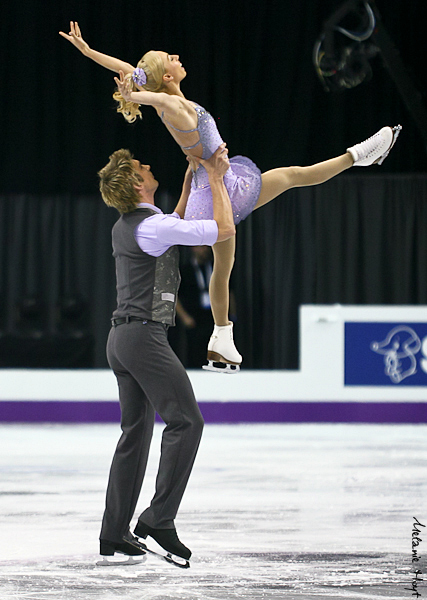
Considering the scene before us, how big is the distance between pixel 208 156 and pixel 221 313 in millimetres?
572

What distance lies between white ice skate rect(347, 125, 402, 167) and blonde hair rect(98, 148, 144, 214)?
2.54 feet

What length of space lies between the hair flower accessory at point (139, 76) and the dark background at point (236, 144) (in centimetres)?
625

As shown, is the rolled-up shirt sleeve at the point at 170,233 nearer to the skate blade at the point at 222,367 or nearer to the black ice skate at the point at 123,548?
the skate blade at the point at 222,367

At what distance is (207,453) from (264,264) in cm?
352

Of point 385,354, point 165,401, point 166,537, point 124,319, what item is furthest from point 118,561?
point 385,354

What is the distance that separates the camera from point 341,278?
9391 mm

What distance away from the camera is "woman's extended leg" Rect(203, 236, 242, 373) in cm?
308

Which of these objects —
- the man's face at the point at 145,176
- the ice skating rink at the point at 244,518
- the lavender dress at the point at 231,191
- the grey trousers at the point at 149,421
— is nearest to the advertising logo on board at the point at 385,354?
the ice skating rink at the point at 244,518

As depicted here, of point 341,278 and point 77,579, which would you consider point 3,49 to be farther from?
point 77,579

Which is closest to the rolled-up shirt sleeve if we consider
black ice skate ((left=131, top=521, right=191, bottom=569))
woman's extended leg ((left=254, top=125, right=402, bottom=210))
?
woman's extended leg ((left=254, top=125, right=402, bottom=210))

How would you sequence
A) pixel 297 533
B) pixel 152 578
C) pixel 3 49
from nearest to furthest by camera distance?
pixel 152 578
pixel 297 533
pixel 3 49

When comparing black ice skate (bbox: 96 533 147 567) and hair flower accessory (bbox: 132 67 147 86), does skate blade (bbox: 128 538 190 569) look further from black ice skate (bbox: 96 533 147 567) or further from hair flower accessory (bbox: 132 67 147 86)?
hair flower accessory (bbox: 132 67 147 86)

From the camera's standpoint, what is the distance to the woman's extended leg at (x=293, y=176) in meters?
3.05

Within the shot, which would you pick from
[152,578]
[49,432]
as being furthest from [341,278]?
[152,578]
